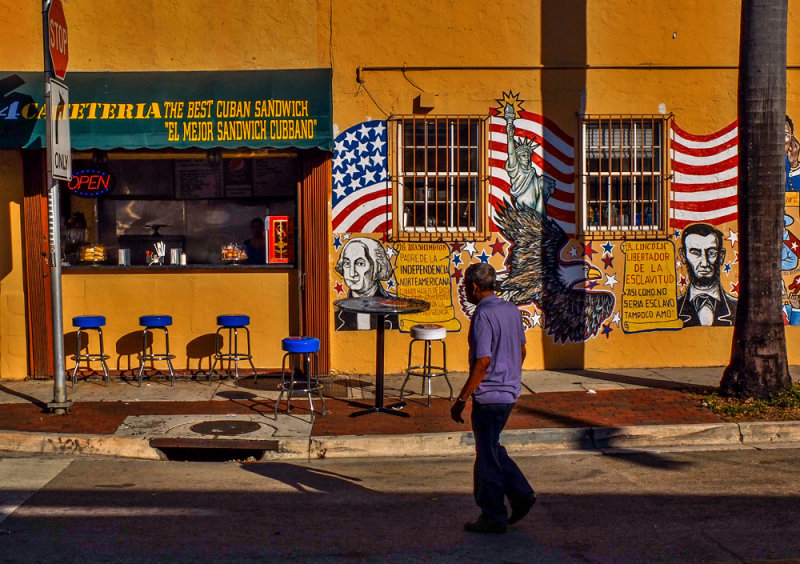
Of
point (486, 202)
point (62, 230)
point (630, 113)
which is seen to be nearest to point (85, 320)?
point (62, 230)

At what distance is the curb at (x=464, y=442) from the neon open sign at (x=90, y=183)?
4.47 meters

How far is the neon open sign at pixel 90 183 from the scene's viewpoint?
39.9 feet

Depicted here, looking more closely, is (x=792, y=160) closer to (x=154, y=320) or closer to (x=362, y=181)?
(x=362, y=181)

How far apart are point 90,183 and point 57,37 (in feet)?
10.3

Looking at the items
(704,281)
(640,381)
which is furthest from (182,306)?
(704,281)

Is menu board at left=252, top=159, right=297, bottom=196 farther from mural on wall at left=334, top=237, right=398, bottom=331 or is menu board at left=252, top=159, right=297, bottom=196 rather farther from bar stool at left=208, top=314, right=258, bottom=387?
A: bar stool at left=208, top=314, right=258, bottom=387

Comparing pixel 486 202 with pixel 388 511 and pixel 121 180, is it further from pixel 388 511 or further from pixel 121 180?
pixel 388 511

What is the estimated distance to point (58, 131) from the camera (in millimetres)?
9414

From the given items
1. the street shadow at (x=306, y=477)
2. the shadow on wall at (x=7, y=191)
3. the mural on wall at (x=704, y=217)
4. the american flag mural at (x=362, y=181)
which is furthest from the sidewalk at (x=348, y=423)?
the american flag mural at (x=362, y=181)

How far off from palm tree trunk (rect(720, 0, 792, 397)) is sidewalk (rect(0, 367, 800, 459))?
2.83 ft

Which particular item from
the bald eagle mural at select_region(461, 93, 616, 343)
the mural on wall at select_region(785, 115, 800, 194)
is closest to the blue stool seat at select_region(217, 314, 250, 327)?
the bald eagle mural at select_region(461, 93, 616, 343)

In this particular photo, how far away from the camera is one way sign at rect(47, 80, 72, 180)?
9.29 m

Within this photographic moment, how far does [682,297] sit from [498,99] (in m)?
3.78

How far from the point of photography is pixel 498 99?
465 inches
